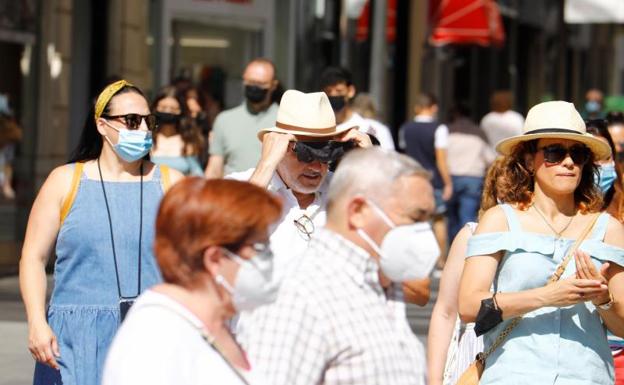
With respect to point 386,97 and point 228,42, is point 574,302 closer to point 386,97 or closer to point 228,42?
point 228,42

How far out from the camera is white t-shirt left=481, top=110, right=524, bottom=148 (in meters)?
18.4

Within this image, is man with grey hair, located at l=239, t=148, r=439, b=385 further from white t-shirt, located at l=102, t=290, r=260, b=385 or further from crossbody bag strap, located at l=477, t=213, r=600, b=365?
crossbody bag strap, located at l=477, t=213, r=600, b=365

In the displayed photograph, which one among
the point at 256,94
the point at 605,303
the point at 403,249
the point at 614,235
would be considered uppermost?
the point at 256,94

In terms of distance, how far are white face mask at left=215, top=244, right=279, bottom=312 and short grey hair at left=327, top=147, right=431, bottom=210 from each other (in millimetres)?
363

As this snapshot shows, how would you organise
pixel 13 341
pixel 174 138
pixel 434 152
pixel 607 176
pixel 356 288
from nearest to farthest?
pixel 356 288 < pixel 607 176 < pixel 13 341 < pixel 174 138 < pixel 434 152

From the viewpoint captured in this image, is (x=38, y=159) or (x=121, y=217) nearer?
(x=121, y=217)

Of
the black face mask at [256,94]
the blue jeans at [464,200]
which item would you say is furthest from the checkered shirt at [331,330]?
the blue jeans at [464,200]

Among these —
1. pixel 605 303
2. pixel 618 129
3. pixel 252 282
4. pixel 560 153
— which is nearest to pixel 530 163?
pixel 560 153

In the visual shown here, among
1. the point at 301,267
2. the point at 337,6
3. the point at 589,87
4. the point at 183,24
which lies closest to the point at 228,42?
the point at 183,24

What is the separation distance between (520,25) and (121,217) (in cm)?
3521

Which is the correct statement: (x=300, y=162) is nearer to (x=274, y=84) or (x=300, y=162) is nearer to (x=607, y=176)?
(x=607, y=176)

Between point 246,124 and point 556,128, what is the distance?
5201 mm

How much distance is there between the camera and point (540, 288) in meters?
5.12

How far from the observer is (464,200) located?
17.2 meters
